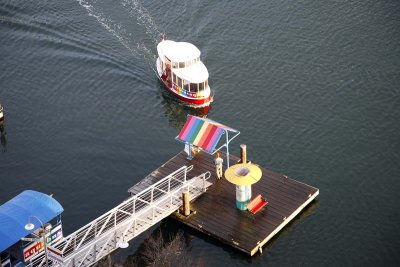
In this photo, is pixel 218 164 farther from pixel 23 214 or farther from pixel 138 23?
pixel 138 23

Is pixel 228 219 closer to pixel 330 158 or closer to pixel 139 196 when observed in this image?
pixel 139 196

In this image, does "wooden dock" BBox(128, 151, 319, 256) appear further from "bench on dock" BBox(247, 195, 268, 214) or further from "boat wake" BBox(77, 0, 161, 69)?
"boat wake" BBox(77, 0, 161, 69)

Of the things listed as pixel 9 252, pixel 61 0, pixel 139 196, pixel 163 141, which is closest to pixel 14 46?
pixel 61 0

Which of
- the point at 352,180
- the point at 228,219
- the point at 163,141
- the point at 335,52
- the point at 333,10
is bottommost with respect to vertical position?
the point at 228,219

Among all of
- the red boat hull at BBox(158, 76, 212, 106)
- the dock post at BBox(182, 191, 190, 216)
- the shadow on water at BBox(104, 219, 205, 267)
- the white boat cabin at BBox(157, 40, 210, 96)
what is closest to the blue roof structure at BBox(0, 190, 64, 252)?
the shadow on water at BBox(104, 219, 205, 267)

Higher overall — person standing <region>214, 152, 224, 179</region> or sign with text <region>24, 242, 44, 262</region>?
person standing <region>214, 152, 224, 179</region>

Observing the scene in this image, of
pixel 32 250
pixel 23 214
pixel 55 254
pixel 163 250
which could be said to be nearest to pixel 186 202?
pixel 163 250
